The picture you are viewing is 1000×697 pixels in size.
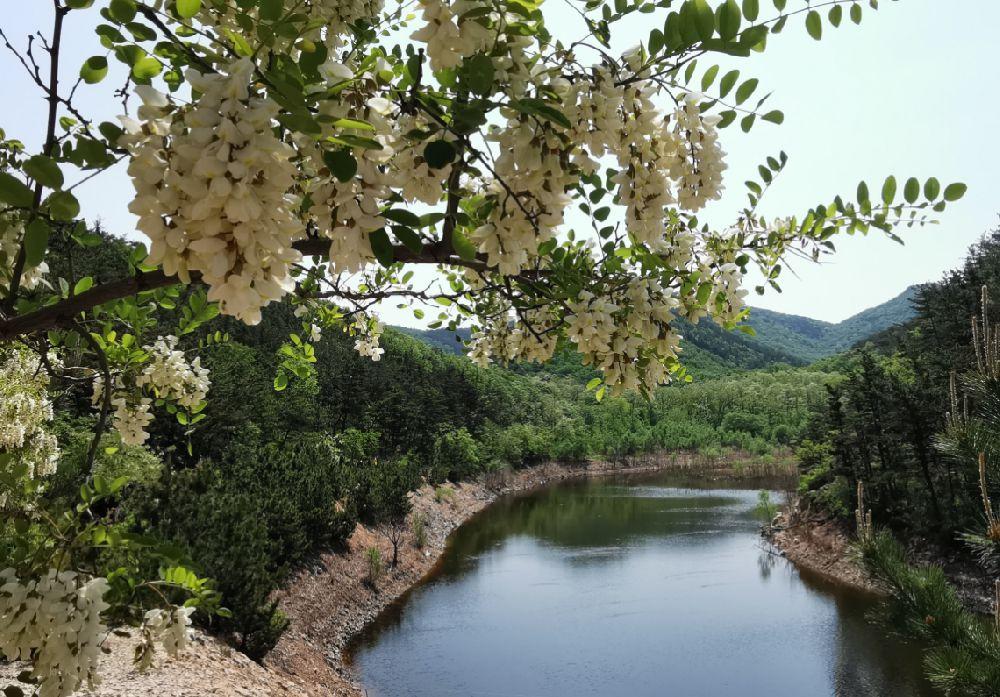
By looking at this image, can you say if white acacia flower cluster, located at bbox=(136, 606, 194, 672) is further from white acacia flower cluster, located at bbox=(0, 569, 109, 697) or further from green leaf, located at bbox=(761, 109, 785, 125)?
green leaf, located at bbox=(761, 109, 785, 125)

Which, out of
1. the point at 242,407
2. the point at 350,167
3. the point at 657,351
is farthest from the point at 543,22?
the point at 242,407

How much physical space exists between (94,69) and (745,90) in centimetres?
125

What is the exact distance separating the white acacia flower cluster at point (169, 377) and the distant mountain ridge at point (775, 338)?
206 feet

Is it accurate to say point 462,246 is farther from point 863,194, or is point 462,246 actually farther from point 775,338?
point 775,338

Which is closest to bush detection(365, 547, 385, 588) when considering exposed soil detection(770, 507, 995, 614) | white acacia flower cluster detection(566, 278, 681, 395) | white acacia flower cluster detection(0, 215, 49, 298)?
exposed soil detection(770, 507, 995, 614)

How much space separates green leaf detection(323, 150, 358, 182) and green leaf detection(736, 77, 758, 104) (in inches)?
37.4

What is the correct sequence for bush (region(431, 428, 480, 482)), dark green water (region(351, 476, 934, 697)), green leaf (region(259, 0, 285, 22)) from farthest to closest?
1. bush (region(431, 428, 480, 482))
2. dark green water (region(351, 476, 934, 697))
3. green leaf (region(259, 0, 285, 22))

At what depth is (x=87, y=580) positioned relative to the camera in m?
1.64

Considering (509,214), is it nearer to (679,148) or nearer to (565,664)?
(679,148)

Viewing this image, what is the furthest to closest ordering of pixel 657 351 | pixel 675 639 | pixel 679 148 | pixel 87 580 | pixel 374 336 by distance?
pixel 675 639
pixel 374 336
pixel 657 351
pixel 87 580
pixel 679 148

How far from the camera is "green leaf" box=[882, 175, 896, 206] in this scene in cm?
183

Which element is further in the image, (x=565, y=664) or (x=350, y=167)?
(x=565, y=664)

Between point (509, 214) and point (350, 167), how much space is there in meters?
0.42

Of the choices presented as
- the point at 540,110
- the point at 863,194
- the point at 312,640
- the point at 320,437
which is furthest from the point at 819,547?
the point at 540,110
